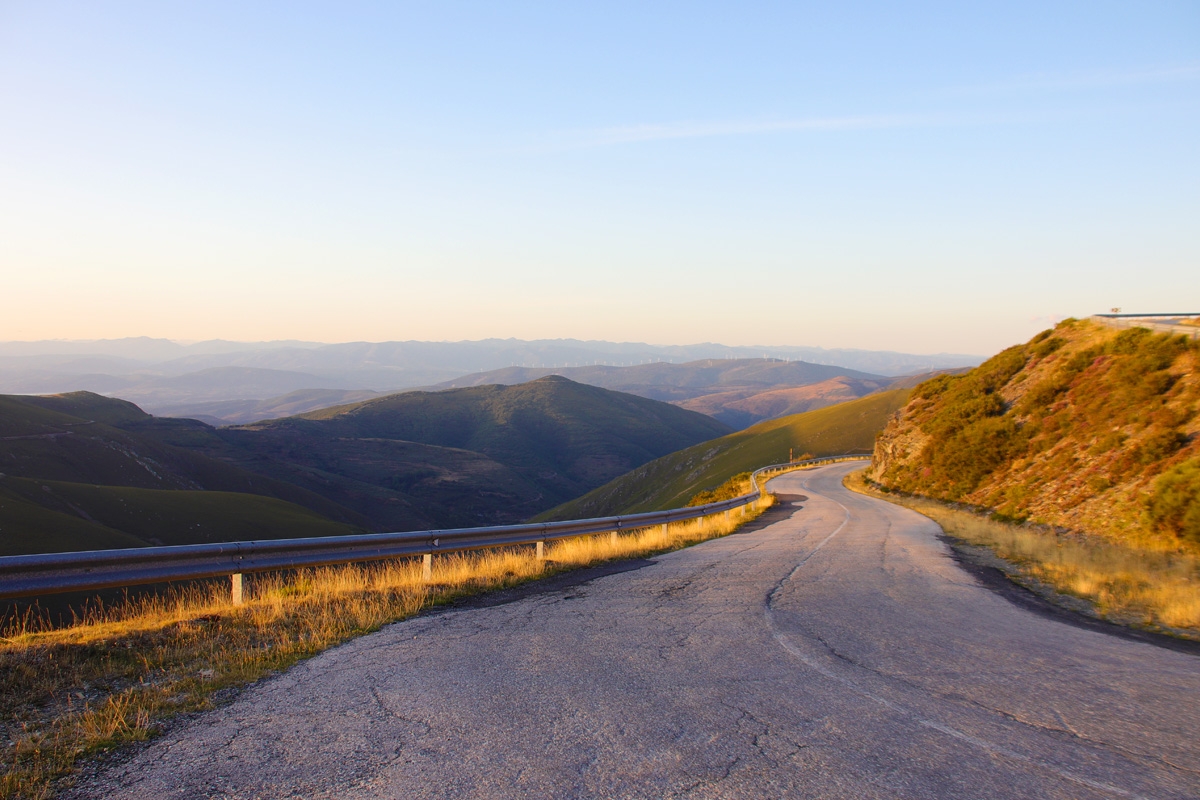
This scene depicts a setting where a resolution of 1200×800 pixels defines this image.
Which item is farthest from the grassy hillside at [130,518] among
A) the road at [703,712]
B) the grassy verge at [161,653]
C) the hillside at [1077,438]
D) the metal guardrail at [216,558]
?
the hillside at [1077,438]

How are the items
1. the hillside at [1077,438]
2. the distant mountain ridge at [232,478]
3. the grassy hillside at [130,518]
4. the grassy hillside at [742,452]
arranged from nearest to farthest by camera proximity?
the hillside at [1077,438]
the grassy hillside at [130,518]
the distant mountain ridge at [232,478]
the grassy hillside at [742,452]

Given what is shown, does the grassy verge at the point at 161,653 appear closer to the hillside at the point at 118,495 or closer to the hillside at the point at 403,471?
the hillside at the point at 118,495

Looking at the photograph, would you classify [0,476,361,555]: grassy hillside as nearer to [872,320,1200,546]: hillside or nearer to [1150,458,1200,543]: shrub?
[872,320,1200,546]: hillside

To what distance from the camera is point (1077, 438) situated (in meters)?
24.1

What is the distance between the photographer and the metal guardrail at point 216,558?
6809 millimetres

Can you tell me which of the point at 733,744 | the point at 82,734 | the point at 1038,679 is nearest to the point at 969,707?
the point at 1038,679

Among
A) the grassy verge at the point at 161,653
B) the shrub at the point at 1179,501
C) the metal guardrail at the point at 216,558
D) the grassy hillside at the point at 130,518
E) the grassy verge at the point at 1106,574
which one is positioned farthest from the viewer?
the grassy hillside at the point at 130,518

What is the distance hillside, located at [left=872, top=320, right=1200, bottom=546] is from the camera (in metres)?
17.7

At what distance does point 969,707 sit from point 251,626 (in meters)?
6.99

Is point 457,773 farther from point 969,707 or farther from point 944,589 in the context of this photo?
Answer: point 944,589

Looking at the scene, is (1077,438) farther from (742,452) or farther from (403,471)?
(403,471)

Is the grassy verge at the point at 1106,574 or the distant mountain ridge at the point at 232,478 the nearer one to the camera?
the grassy verge at the point at 1106,574

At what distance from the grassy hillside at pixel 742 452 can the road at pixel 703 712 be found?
68.3 meters

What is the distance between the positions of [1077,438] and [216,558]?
2693 cm
